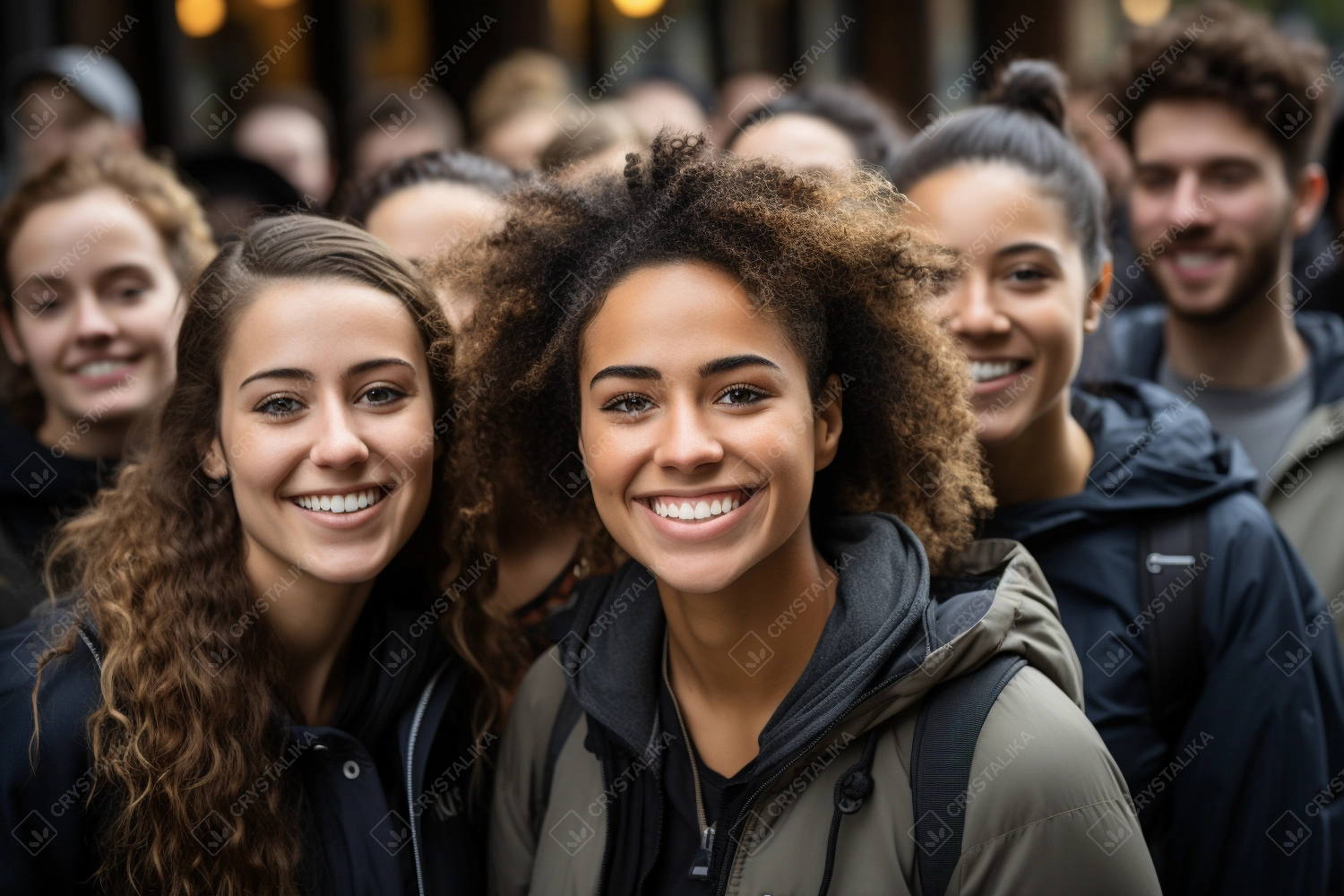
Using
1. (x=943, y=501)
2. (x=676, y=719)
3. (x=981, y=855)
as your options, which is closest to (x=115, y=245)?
(x=676, y=719)

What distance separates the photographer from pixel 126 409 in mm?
3516

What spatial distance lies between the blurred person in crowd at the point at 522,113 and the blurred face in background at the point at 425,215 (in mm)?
1314

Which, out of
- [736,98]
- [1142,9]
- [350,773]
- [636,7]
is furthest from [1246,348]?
[1142,9]

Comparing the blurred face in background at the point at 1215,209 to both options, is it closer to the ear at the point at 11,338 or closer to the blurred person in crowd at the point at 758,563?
the blurred person in crowd at the point at 758,563

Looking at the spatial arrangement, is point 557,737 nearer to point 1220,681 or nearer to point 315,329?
point 315,329

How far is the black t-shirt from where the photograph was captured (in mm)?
2266

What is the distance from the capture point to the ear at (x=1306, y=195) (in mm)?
3949

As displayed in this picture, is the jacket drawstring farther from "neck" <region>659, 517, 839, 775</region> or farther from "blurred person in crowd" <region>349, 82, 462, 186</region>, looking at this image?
"blurred person in crowd" <region>349, 82, 462, 186</region>

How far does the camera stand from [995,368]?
293 cm

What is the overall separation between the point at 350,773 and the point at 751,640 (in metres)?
0.90

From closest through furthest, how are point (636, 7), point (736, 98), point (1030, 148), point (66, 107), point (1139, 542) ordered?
point (1139, 542)
point (1030, 148)
point (66, 107)
point (736, 98)
point (636, 7)

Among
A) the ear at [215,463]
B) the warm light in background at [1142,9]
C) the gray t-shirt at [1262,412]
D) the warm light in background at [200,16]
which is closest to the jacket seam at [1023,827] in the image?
the ear at [215,463]

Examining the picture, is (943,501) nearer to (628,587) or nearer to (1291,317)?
(628,587)

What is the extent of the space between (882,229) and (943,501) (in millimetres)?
606
